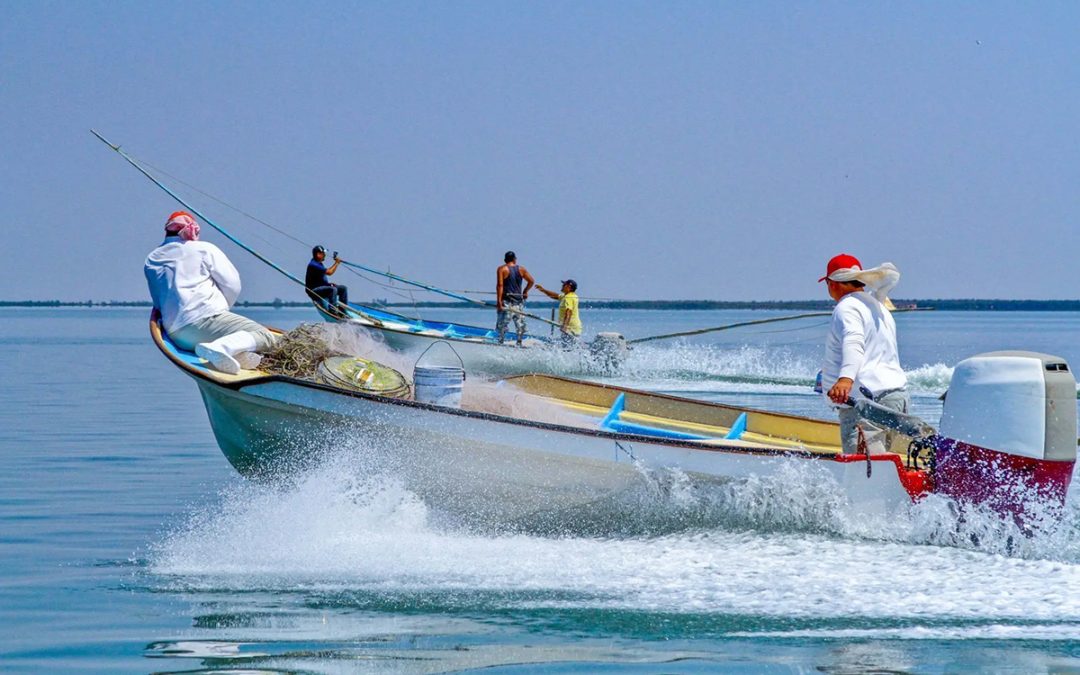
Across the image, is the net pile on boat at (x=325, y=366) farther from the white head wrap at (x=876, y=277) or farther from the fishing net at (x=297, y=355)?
the white head wrap at (x=876, y=277)

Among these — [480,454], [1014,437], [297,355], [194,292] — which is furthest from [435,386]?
[1014,437]

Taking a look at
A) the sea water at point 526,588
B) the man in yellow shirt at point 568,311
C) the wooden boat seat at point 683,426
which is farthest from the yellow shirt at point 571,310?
the sea water at point 526,588

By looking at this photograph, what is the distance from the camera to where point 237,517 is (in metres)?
8.59

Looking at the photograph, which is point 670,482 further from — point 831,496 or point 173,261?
point 173,261

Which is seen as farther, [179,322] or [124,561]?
[179,322]

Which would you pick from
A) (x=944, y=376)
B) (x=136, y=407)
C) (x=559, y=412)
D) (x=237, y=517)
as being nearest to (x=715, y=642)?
(x=237, y=517)

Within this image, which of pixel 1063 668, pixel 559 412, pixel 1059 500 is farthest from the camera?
pixel 559 412

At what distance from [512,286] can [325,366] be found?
49.6ft

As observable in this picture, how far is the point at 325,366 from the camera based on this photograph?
359 inches

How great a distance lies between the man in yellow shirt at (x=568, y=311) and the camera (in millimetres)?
25000

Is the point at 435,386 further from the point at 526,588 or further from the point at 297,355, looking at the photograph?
the point at 526,588

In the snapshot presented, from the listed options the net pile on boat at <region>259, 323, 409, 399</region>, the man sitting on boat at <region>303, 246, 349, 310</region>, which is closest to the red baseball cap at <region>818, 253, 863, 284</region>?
the net pile on boat at <region>259, 323, 409, 399</region>

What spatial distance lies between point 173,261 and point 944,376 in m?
19.1

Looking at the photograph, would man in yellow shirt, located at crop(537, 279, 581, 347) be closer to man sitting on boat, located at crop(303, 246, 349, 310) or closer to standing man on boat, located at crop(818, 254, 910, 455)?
man sitting on boat, located at crop(303, 246, 349, 310)
